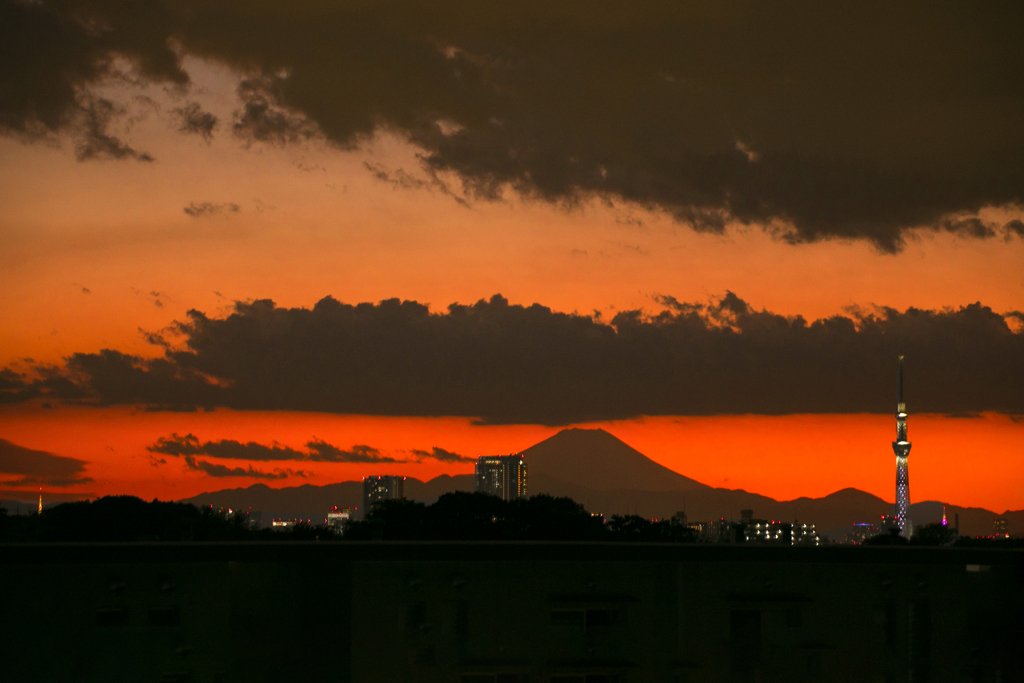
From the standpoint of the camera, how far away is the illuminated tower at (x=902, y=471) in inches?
7067

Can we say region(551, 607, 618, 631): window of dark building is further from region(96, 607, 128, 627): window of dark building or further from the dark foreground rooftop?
region(96, 607, 128, 627): window of dark building

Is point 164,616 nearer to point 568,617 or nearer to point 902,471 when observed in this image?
point 568,617

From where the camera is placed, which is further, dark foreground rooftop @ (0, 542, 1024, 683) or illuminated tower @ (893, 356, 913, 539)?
illuminated tower @ (893, 356, 913, 539)

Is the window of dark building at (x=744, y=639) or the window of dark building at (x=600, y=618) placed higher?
the window of dark building at (x=600, y=618)

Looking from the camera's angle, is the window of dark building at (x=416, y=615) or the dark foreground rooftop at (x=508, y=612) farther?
the window of dark building at (x=416, y=615)

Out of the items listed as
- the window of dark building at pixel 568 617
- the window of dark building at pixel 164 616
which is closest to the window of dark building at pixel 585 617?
the window of dark building at pixel 568 617

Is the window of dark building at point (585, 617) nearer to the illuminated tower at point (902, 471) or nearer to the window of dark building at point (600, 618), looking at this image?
the window of dark building at point (600, 618)

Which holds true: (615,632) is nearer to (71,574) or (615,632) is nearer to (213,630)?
(213,630)

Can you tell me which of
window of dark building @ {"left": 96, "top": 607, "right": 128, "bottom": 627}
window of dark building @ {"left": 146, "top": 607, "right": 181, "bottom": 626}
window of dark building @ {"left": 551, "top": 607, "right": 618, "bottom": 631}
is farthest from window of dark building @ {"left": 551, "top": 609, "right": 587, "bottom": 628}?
window of dark building @ {"left": 96, "top": 607, "right": 128, "bottom": 627}

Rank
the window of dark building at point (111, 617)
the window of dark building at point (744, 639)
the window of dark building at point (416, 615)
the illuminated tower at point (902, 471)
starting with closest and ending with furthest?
the window of dark building at point (111, 617), the window of dark building at point (416, 615), the window of dark building at point (744, 639), the illuminated tower at point (902, 471)

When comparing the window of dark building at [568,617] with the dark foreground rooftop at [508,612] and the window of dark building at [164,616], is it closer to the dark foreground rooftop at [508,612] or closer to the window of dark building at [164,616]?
the dark foreground rooftop at [508,612]

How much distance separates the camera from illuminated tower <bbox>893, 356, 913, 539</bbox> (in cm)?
17950

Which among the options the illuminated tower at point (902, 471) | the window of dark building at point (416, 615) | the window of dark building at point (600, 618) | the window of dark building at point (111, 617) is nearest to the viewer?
the window of dark building at point (111, 617)

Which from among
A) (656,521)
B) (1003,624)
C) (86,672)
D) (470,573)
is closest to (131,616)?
(86,672)
